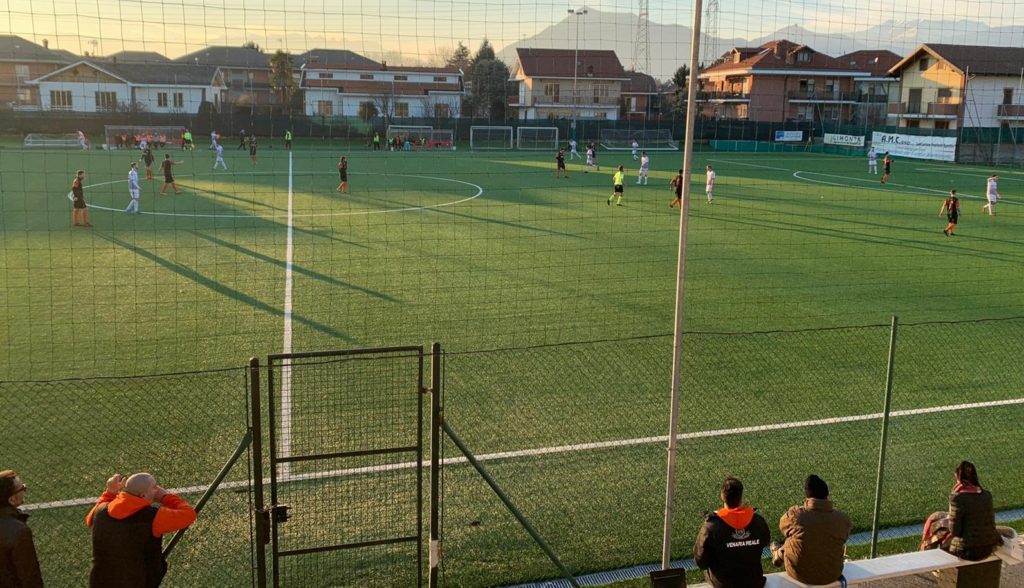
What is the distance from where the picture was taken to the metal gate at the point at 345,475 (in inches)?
251

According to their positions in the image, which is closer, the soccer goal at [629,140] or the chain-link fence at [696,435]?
the chain-link fence at [696,435]

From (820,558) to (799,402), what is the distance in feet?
18.0

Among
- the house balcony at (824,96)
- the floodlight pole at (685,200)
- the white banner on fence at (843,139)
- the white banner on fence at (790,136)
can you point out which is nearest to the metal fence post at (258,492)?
the floodlight pole at (685,200)

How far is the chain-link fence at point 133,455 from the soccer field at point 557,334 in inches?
2.0

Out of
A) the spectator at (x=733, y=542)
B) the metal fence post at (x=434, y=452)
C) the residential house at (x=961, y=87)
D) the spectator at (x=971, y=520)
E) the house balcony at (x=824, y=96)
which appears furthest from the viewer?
the house balcony at (x=824, y=96)

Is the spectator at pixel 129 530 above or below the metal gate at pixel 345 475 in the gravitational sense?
above

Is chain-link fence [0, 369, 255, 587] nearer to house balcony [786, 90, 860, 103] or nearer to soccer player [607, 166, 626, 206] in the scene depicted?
soccer player [607, 166, 626, 206]

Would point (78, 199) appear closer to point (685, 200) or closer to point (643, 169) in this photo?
point (685, 200)

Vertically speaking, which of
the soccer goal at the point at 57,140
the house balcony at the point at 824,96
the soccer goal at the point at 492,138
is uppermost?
the house balcony at the point at 824,96

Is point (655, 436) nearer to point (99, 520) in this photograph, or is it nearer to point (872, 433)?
point (872, 433)

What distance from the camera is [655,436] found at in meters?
10.2

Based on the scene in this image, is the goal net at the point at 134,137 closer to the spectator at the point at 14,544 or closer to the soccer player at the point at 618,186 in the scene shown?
the soccer player at the point at 618,186

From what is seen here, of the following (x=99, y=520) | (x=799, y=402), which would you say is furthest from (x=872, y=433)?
(x=99, y=520)

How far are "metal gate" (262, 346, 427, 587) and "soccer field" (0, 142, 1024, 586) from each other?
0.27 m
